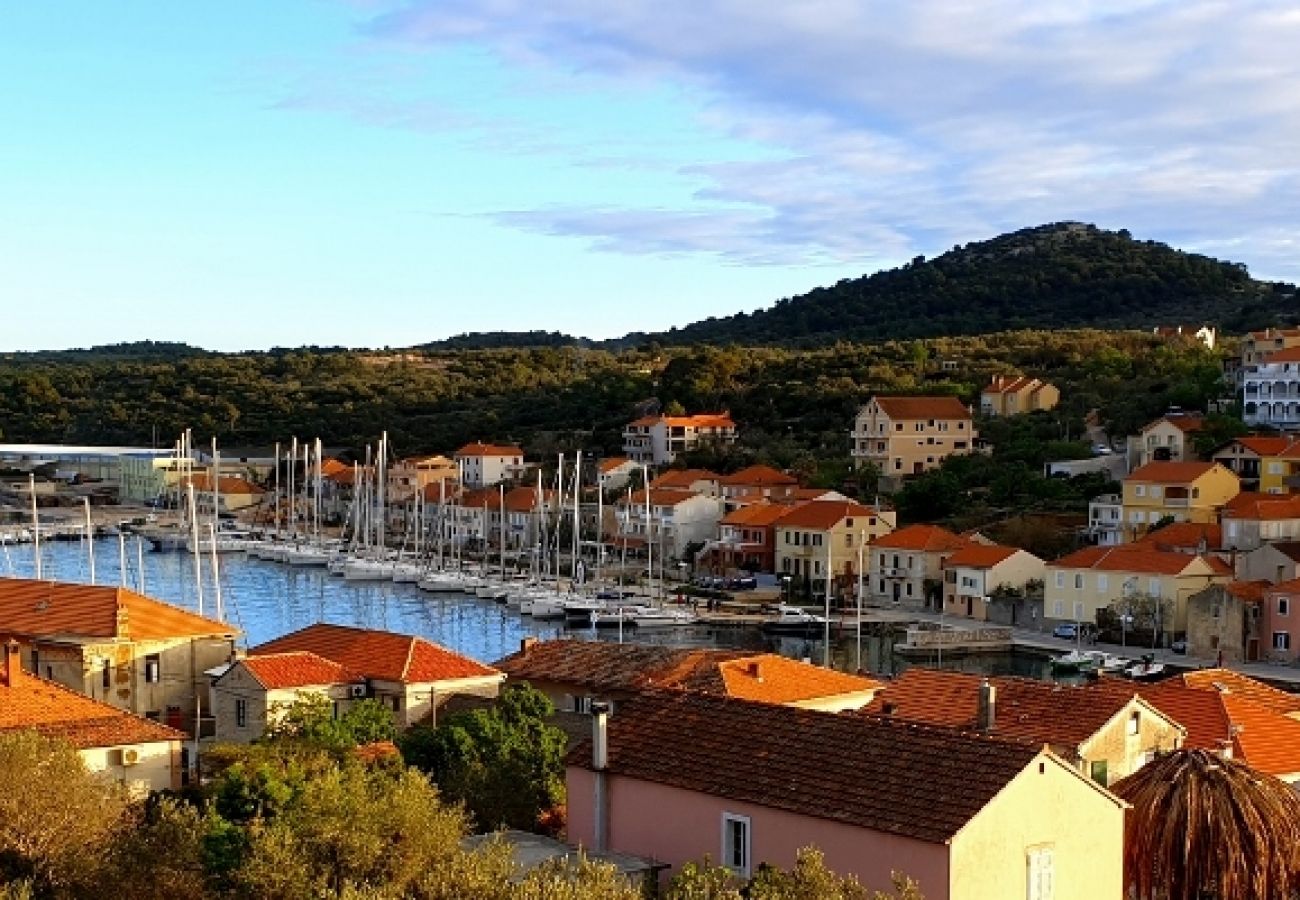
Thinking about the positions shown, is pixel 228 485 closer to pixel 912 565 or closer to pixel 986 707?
pixel 912 565

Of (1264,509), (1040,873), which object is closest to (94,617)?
(1040,873)

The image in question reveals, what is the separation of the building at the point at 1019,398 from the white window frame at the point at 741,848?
261 ft

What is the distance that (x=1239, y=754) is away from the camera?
78.4ft

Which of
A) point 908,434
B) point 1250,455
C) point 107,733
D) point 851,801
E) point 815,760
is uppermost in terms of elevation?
point 908,434

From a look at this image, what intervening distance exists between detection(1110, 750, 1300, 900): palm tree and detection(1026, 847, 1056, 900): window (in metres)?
1.17

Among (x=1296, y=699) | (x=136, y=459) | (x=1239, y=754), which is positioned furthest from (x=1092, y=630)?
(x=136, y=459)

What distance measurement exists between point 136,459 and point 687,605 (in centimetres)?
6479

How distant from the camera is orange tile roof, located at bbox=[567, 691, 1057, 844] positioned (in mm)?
15398

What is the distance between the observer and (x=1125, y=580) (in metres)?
53.7

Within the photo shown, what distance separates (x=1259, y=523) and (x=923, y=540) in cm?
1228

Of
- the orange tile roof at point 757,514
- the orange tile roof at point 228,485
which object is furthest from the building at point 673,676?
the orange tile roof at point 228,485

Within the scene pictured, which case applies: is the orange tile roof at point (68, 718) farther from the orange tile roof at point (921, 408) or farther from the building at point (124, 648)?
the orange tile roof at point (921, 408)

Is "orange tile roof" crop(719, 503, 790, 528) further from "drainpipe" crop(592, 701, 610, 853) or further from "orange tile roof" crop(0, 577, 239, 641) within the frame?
"drainpipe" crop(592, 701, 610, 853)

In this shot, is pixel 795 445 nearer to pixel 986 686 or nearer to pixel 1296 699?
pixel 1296 699
